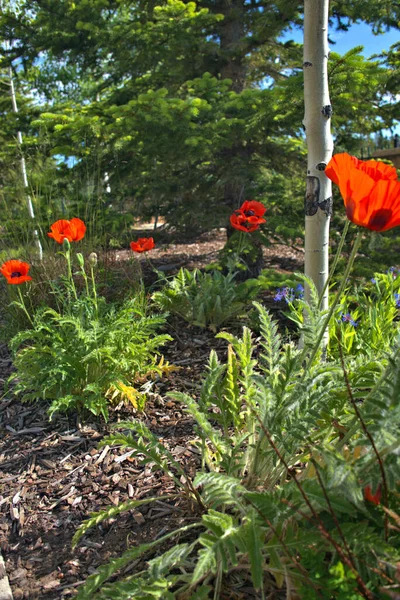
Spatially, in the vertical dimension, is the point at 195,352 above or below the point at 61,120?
below

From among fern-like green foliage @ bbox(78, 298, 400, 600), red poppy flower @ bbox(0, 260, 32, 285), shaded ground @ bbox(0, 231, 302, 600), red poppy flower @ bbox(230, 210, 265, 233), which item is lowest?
shaded ground @ bbox(0, 231, 302, 600)

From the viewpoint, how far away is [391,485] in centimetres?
109

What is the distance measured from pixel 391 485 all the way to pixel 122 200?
4.41 metres

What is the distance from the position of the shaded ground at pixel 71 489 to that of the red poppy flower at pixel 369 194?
1.13 meters

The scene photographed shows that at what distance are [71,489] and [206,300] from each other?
5.38ft

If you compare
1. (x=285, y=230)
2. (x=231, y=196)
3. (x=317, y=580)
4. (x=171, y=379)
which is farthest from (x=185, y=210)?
(x=317, y=580)

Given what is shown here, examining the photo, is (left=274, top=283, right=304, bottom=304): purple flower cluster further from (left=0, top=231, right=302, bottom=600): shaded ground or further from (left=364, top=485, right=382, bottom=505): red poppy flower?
(left=364, top=485, right=382, bottom=505): red poppy flower

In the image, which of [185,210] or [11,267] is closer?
[11,267]

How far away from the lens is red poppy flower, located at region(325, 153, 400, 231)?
3.73 ft

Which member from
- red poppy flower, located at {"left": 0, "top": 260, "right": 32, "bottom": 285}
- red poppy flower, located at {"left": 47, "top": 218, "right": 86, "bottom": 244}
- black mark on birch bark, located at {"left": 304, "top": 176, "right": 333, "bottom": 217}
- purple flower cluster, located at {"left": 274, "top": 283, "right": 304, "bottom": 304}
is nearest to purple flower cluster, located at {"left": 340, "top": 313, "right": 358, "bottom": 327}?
purple flower cluster, located at {"left": 274, "top": 283, "right": 304, "bottom": 304}

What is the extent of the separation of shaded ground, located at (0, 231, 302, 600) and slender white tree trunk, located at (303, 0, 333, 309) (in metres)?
1.02

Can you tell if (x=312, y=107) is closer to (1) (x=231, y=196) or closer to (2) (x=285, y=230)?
(2) (x=285, y=230)

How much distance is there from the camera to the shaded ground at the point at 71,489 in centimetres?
166

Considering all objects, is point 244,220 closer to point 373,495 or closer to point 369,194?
point 369,194
